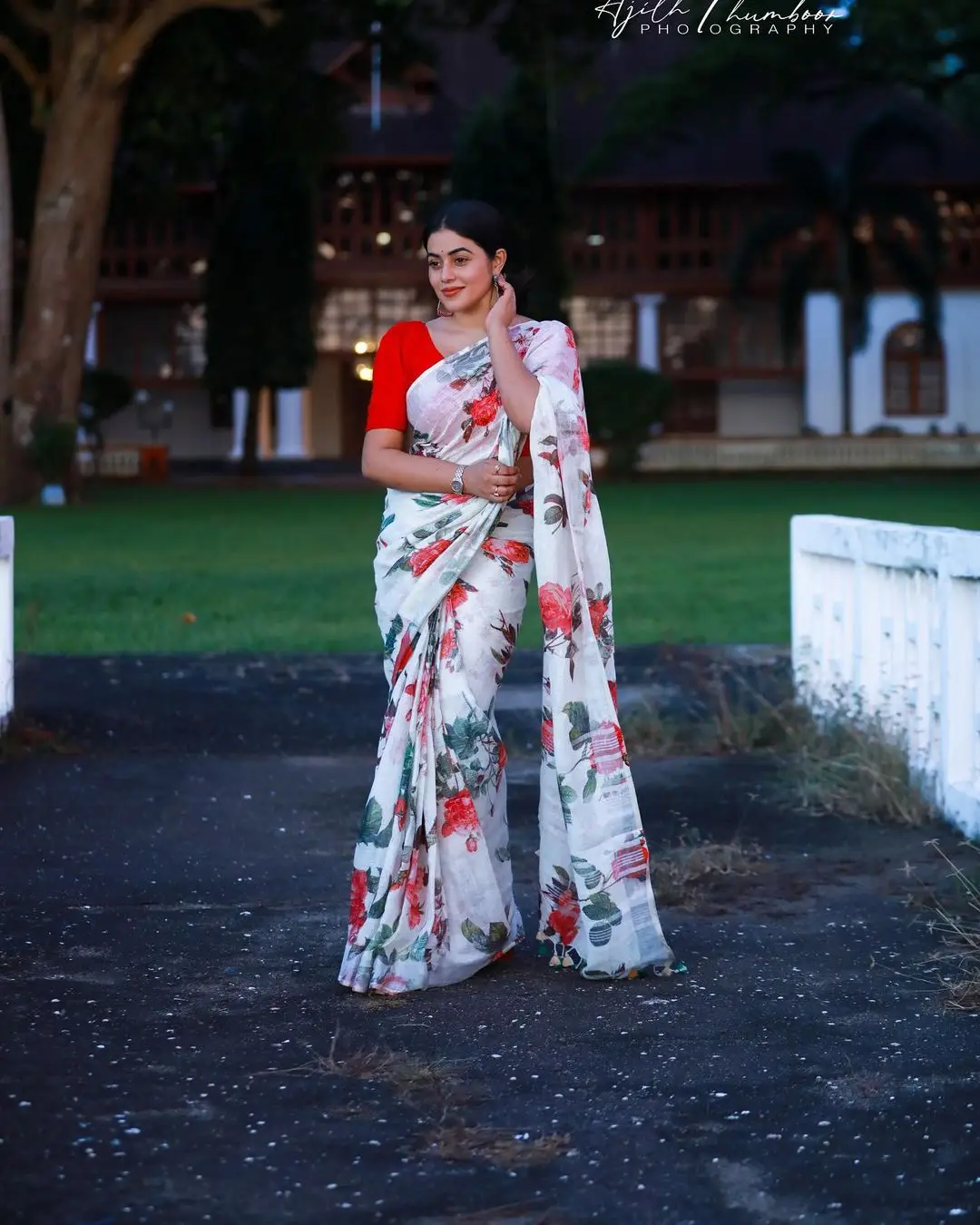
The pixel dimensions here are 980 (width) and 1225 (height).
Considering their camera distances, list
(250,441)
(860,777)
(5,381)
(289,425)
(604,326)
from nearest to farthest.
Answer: (860,777) < (5,381) < (250,441) < (604,326) < (289,425)

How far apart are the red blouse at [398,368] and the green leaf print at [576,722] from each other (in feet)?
1.85

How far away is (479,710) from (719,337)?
45492 millimetres

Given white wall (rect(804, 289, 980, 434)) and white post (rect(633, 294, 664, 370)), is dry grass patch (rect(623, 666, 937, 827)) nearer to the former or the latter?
white post (rect(633, 294, 664, 370))

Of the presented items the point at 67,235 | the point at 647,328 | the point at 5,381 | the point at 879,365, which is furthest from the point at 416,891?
the point at 879,365

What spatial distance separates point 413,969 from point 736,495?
27.1 metres

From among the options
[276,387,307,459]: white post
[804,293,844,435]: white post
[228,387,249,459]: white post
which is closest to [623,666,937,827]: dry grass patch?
[804,293,844,435]: white post

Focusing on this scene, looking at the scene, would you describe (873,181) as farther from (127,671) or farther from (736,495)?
(127,671)

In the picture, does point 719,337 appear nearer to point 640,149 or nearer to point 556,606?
point 640,149

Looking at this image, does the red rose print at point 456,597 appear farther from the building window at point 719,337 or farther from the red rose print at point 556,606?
the building window at point 719,337

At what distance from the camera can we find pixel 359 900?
4.42 metres

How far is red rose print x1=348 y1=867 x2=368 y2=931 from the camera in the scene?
4406 millimetres

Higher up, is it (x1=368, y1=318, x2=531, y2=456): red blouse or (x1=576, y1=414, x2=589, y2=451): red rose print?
(x1=368, y1=318, x2=531, y2=456): red blouse

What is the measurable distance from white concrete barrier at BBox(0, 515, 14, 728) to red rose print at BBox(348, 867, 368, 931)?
3361 mm

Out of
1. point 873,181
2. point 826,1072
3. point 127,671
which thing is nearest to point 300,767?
point 127,671
